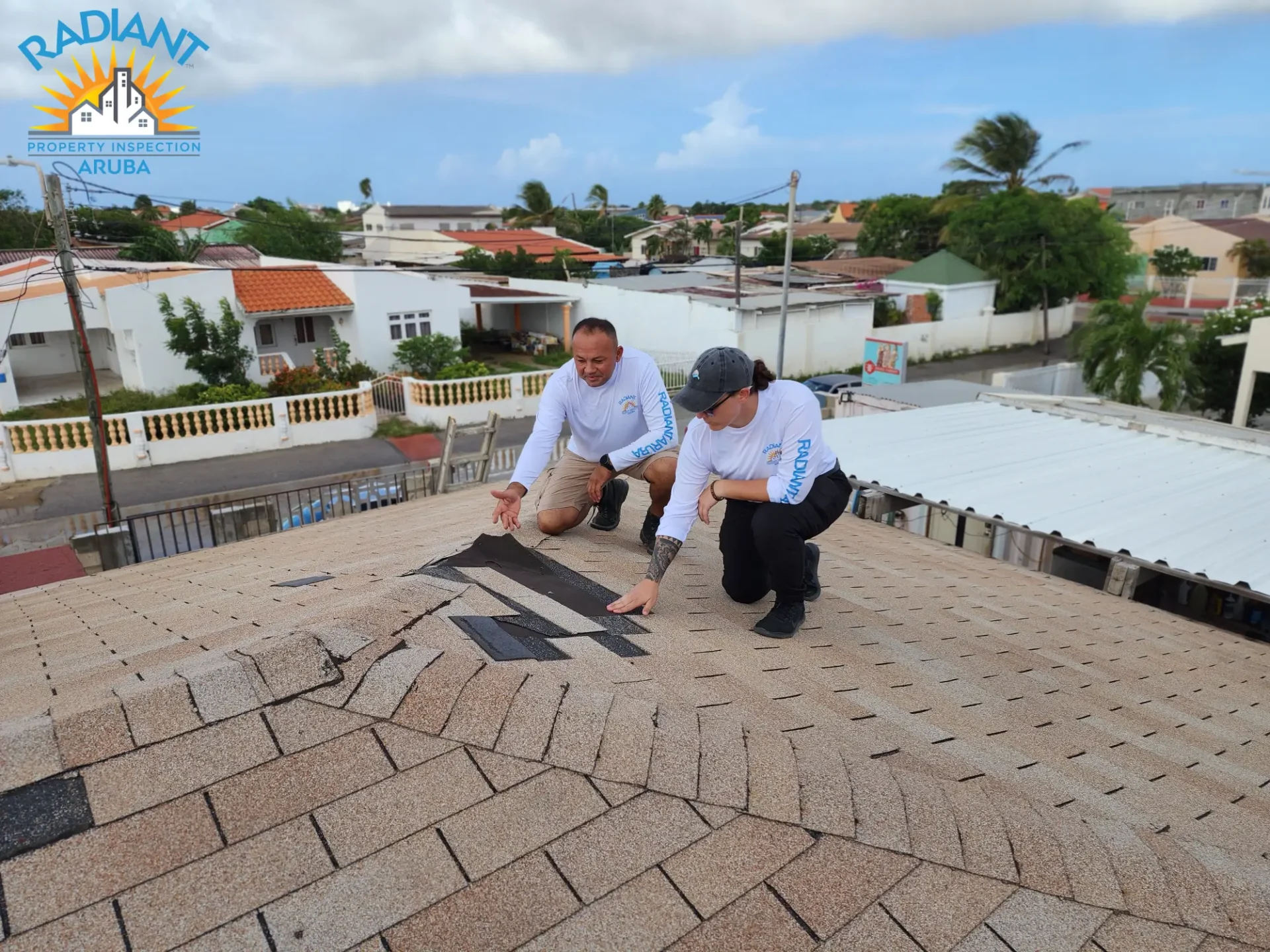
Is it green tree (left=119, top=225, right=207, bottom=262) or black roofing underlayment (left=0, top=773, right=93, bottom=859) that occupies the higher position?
green tree (left=119, top=225, right=207, bottom=262)

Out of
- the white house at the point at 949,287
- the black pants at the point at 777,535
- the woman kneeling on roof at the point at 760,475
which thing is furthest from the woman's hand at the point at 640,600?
the white house at the point at 949,287

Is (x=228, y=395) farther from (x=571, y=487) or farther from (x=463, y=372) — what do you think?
(x=571, y=487)

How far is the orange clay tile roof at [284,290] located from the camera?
20.9 meters

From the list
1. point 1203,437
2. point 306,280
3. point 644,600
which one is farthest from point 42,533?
point 1203,437

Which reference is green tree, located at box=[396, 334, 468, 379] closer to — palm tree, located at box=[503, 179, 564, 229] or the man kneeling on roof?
the man kneeling on roof

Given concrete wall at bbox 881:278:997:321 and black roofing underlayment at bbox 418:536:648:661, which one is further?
concrete wall at bbox 881:278:997:321

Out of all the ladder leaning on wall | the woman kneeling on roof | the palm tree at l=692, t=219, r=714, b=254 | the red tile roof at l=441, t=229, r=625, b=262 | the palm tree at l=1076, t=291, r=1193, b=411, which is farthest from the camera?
the palm tree at l=692, t=219, r=714, b=254

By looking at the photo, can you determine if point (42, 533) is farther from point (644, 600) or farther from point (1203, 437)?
point (1203, 437)

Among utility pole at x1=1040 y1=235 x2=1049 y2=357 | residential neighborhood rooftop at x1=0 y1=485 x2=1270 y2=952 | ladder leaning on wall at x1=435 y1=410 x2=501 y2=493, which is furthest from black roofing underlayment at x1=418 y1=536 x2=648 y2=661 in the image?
utility pole at x1=1040 y1=235 x2=1049 y2=357

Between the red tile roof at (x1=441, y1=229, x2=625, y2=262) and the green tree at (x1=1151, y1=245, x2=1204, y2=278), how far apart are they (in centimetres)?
2812

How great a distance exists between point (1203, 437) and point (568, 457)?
867 centimetres

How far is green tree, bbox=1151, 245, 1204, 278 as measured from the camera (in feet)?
129

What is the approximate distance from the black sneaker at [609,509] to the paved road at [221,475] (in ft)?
40.3

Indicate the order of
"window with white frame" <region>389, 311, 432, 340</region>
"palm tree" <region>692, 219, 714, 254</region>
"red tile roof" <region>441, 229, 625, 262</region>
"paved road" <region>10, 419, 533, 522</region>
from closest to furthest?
"paved road" <region>10, 419, 533, 522</region> < "window with white frame" <region>389, 311, 432, 340</region> < "red tile roof" <region>441, 229, 625, 262</region> < "palm tree" <region>692, 219, 714, 254</region>
